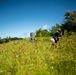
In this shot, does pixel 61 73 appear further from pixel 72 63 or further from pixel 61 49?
pixel 61 49

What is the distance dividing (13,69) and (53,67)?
1678 mm

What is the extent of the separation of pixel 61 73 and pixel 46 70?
1.93 feet

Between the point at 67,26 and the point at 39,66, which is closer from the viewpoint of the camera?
the point at 39,66

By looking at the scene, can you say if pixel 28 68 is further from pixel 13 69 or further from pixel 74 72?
pixel 74 72

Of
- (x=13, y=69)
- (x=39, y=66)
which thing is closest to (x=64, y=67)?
(x=39, y=66)

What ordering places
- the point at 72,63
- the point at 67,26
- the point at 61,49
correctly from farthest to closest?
the point at 67,26 < the point at 61,49 < the point at 72,63

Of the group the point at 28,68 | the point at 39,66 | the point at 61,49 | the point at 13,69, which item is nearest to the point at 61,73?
the point at 39,66

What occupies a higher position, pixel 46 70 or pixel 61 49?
pixel 61 49

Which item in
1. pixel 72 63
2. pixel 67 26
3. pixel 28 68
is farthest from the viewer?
pixel 67 26

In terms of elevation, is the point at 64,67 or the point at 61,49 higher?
the point at 61,49

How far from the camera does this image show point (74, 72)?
17.6 feet

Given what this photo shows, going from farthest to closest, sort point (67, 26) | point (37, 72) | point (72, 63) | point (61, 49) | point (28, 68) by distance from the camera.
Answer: point (67, 26) → point (61, 49) → point (72, 63) → point (28, 68) → point (37, 72)

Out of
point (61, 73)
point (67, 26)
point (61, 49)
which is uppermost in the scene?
point (67, 26)

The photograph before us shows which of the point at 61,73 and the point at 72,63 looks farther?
the point at 72,63
